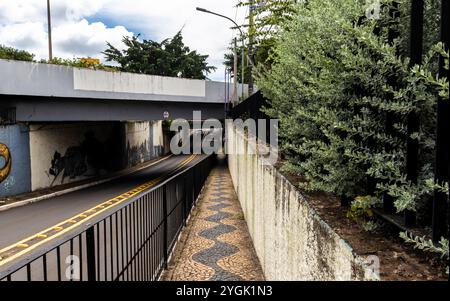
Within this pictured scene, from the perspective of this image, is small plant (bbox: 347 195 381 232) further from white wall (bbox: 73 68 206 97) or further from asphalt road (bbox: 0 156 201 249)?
white wall (bbox: 73 68 206 97)

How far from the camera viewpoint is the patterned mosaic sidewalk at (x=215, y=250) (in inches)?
250

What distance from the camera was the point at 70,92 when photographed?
16984mm

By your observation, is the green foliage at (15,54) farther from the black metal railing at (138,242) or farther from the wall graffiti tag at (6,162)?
the black metal railing at (138,242)

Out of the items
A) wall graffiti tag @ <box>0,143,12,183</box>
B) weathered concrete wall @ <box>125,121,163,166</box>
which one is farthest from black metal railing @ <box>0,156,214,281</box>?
weathered concrete wall @ <box>125,121,163,166</box>

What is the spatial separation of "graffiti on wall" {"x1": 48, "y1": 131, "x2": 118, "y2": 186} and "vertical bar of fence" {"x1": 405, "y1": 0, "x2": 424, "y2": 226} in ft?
67.3

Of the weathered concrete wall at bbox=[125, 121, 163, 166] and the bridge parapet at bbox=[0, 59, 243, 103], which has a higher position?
the bridge parapet at bbox=[0, 59, 243, 103]

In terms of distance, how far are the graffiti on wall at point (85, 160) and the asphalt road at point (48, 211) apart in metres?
2.04

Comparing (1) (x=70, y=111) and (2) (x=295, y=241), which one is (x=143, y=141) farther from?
Answer: (2) (x=295, y=241)

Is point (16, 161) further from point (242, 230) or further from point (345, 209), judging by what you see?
point (345, 209)

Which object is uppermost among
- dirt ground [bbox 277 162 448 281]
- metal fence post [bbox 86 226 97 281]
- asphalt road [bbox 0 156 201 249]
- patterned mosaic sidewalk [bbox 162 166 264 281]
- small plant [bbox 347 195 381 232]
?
small plant [bbox 347 195 381 232]

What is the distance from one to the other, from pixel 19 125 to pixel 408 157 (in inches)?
731

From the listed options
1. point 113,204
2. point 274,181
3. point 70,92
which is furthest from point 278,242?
point 70,92

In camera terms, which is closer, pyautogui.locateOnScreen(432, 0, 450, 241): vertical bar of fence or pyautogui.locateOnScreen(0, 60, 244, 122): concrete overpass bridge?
pyautogui.locateOnScreen(432, 0, 450, 241): vertical bar of fence

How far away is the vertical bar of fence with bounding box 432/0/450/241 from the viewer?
5.86 ft
